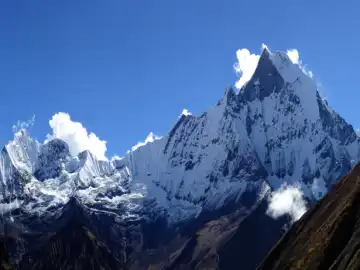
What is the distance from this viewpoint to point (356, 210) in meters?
153

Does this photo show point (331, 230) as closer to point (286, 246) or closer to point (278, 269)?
point (278, 269)

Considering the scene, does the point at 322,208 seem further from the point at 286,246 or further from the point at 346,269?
the point at 346,269

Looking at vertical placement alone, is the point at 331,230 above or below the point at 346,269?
above

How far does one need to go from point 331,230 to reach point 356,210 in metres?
7.50

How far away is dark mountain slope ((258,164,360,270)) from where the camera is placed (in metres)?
134

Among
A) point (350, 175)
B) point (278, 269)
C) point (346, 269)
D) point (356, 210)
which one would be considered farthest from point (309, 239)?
point (346, 269)

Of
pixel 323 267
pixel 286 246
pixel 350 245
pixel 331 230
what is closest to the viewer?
pixel 350 245

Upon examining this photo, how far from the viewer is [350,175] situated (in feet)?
647

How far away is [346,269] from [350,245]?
54.9 feet

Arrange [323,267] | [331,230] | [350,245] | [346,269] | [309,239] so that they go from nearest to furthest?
1. [346,269]
2. [350,245]
3. [323,267]
4. [331,230]
5. [309,239]

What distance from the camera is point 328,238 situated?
5896 inches

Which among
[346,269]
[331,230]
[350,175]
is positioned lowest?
[346,269]

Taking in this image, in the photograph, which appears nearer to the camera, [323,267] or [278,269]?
[323,267]

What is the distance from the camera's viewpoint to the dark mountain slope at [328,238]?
13438 centimetres
